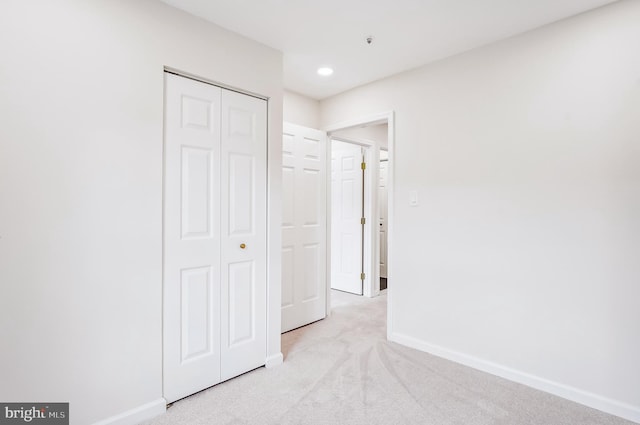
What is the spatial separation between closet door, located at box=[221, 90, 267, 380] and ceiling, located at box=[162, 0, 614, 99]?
489 millimetres

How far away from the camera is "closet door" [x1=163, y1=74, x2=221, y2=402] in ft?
6.55

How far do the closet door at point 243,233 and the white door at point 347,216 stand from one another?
2.22 metres

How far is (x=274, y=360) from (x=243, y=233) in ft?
3.28

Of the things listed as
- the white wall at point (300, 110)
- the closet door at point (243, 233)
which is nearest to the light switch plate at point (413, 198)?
the closet door at point (243, 233)

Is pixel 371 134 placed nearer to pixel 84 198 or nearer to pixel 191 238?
pixel 191 238

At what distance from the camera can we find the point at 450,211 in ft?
8.71

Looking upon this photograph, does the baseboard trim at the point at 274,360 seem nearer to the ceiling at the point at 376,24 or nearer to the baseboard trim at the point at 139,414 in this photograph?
the baseboard trim at the point at 139,414

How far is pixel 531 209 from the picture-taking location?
2.25m

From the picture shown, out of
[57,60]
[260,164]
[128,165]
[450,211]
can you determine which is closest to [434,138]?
[450,211]

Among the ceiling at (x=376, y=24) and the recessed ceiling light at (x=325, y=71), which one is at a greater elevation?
the recessed ceiling light at (x=325, y=71)

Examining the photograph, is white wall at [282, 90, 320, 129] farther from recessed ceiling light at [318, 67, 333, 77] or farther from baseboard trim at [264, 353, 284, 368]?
baseboard trim at [264, 353, 284, 368]

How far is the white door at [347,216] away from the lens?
450 centimetres

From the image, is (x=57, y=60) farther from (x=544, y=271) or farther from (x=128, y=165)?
(x=544, y=271)

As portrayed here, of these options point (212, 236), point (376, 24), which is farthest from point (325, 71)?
point (212, 236)
